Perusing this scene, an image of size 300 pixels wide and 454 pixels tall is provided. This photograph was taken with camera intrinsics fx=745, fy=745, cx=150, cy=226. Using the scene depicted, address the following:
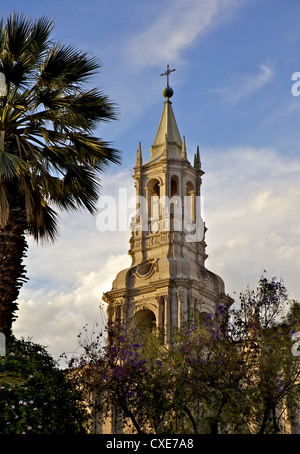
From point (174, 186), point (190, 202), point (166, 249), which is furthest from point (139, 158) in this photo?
point (166, 249)

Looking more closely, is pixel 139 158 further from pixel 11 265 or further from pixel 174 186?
pixel 11 265

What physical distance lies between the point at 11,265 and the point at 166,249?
88.4ft

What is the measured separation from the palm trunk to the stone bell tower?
76.6 ft

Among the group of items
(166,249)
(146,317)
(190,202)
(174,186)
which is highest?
(174,186)

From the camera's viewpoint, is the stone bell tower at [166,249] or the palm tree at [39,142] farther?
the stone bell tower at [166,249]

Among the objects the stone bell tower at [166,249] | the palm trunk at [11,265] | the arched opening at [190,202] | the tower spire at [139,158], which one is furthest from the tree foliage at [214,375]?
Answer: the tower spire at [139,158]

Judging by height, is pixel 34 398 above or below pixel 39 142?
below

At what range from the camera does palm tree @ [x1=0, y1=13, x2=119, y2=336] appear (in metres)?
20.1

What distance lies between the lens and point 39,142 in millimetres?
21391

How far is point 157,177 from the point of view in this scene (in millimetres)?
49281

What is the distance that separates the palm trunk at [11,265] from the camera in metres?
19.6

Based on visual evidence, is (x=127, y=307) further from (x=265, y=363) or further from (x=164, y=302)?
(x=265, y=363)

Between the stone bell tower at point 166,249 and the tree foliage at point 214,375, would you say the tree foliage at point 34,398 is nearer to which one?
the tree foliage at point 214,375
